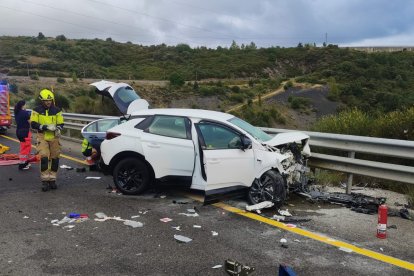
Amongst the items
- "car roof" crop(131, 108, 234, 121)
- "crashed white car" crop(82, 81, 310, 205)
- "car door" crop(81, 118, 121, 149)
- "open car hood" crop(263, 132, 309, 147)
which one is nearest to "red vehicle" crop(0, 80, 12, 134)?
"car door" crop(81, 118, 121, 149)

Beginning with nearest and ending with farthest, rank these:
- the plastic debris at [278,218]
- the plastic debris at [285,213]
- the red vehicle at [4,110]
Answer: the plastic debris at [278,218], the plastic debris at [285,213], the red vehicle at [4,110]

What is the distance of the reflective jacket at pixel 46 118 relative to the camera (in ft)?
27.8

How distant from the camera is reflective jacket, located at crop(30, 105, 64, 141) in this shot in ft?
27.8

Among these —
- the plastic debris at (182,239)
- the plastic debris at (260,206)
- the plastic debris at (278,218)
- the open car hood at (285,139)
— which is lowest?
the plastic debris at (182,239)

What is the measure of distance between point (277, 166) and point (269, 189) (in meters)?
0.38

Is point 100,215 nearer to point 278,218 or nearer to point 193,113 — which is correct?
point 193,113

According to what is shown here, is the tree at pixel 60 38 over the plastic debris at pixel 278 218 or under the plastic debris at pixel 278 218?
over

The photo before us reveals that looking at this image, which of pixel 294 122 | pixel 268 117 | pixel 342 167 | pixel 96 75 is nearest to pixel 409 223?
pixel 342 167

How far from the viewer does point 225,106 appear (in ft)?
168

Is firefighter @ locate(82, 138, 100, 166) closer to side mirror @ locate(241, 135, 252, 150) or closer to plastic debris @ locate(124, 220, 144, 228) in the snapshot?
plastic debris @ locate(124, 220, 144, 228)

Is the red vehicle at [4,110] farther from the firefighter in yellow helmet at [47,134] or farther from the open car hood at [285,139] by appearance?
the open car hood at [285,139]

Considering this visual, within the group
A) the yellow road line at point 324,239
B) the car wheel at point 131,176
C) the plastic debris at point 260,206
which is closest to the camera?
the yellow road line at point 324,239

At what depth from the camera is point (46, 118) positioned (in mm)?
8531

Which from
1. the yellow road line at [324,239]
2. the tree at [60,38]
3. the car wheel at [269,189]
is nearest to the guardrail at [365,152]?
the car wheel at [269,189]
